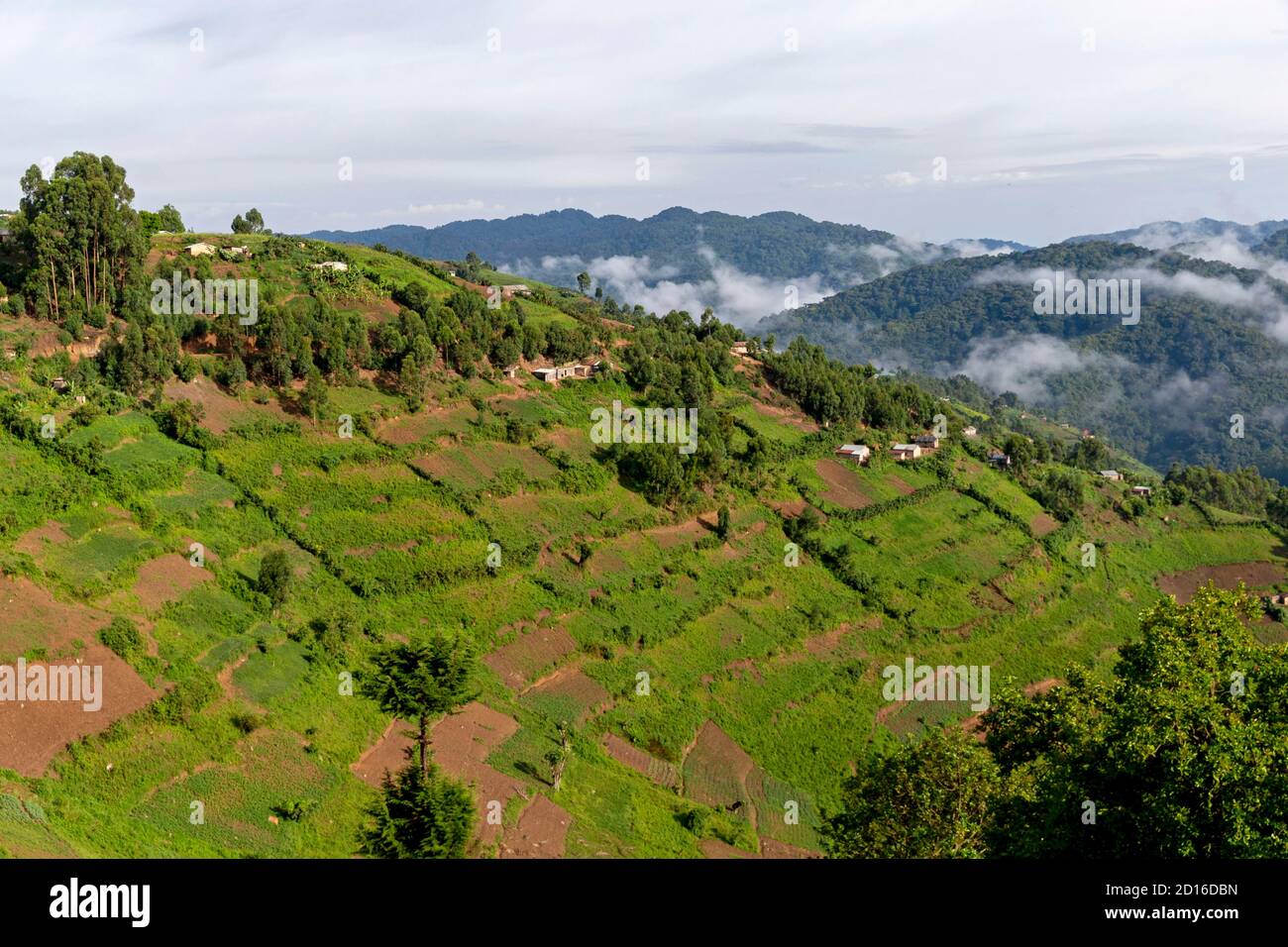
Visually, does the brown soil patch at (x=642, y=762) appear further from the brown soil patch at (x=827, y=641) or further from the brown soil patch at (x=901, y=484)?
the brown soil patch at (x=901, y=484)

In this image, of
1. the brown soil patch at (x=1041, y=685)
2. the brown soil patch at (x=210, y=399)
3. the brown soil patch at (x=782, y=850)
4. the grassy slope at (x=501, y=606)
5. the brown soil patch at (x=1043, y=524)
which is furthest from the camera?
the brown soil patch at (x=1043, y=524)

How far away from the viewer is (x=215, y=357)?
6288cm

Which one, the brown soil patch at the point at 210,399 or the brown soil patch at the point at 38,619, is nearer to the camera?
the brown soil patch at the point at 38,619

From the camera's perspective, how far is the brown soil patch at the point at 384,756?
122 ft

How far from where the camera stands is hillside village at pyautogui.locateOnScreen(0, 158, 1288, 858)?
35.7 m

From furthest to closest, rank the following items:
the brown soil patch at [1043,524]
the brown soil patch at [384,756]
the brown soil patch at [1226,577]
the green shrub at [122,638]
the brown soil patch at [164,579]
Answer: the brown soil patch at [1226,577]
the brown soil patch at [1043,524]
the brown soil patch at [164,579]
the brown soil patch at [384,756]
the green shrub at [122,638]

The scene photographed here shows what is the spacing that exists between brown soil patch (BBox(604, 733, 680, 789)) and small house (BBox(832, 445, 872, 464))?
153 ft

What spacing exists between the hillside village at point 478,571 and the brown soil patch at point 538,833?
0.19m

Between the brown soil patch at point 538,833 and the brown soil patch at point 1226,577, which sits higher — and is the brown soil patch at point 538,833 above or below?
above

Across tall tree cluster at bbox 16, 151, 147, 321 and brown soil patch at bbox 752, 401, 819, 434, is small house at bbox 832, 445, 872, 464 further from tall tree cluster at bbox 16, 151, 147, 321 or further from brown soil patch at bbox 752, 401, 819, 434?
tall tree cluster at bbox 16, 151, 147, 321

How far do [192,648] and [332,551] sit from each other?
501 inches

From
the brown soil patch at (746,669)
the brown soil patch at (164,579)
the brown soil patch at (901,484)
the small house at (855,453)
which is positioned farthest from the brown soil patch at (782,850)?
the small house at (855,453)

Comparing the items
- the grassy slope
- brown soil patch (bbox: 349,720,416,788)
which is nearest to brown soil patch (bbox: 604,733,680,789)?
the grassy slope
